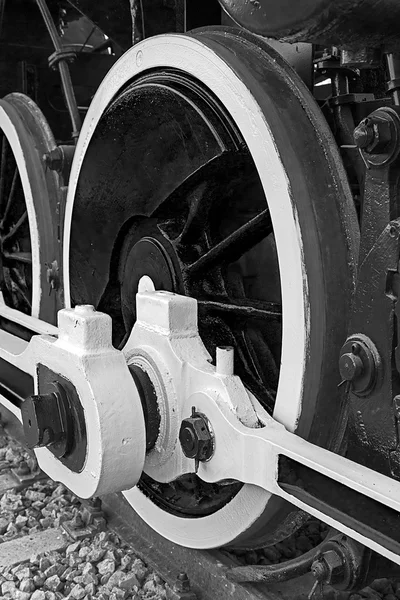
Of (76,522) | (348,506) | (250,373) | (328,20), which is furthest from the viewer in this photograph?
(76,522)

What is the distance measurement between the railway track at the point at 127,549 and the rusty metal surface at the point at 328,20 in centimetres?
103

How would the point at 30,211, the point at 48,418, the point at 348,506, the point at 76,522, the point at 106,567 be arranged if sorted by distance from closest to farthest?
the point at 348,506, the point at 48,418, the point at 106,567, the point at 76,522, the point at 30,211

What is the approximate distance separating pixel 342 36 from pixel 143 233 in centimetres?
94

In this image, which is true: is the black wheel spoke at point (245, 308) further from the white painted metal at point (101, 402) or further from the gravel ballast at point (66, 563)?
the gravel ballast at point (66, 563)

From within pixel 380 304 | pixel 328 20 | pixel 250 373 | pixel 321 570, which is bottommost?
pixel 321 570

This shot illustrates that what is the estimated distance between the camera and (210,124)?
1.45 meters

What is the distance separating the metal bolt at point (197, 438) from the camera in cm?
145

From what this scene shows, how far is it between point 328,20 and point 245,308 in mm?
695

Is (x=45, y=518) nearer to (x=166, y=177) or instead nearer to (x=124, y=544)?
(x=124, y=544)

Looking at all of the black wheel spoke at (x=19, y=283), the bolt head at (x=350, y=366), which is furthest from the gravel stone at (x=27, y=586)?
the black wheel spoke at (x=19, y=283)

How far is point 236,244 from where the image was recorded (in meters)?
1.58

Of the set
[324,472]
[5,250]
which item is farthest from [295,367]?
[5,250]

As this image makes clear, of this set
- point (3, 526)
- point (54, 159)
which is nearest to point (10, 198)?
point (54, 159)

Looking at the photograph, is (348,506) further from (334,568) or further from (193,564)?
(193,564)
